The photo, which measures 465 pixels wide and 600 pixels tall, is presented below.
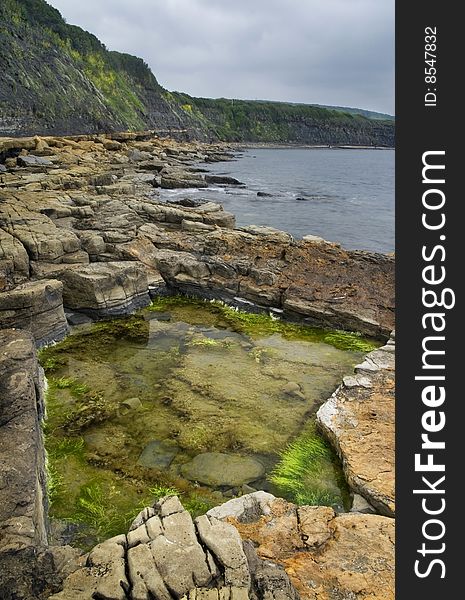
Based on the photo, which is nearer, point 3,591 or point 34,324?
point 3,591

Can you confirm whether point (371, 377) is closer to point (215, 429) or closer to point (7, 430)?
point (215, 429)

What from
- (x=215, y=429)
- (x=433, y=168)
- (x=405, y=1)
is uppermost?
(x=405, y=1)

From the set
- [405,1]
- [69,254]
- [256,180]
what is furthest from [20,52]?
[405,1]

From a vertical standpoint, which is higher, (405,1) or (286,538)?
(405,1)

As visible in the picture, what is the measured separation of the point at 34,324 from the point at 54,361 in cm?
121

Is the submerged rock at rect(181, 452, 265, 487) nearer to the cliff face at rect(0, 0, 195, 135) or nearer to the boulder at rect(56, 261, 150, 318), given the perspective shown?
the boulder at rect(56, 261, 150, 318)

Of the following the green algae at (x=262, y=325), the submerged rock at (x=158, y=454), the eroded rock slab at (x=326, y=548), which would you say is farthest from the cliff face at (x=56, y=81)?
the eroded rock slab at (x=326, y=548)

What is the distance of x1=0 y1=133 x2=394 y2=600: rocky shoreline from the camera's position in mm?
4195

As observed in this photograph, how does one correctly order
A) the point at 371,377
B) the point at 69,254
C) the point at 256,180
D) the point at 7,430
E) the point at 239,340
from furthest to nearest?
the point at 256,180
the point at 69,254
the point at 239,340
the point at 371,377
the point at 7,430

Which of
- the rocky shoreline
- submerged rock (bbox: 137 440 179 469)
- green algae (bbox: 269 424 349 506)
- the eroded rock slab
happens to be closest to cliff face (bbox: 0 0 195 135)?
the rocky shoreline

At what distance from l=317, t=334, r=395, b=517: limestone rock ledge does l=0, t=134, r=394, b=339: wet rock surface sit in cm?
346

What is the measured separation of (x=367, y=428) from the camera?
8086 mm

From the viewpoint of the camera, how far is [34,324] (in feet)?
37.7

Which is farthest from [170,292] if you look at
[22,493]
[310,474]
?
[22,493]
